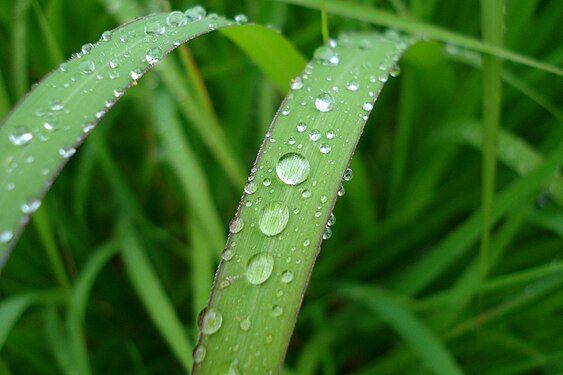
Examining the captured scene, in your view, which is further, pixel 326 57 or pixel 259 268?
pixel 326 57

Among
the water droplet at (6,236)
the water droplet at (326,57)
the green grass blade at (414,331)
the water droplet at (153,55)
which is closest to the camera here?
the water droplet at (6,236)

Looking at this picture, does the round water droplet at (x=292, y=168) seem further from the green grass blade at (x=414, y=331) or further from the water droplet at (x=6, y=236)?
the green grass blade at (x=414, y=331)

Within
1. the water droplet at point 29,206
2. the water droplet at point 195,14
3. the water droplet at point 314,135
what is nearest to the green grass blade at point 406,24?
the water droplet at point 195,14

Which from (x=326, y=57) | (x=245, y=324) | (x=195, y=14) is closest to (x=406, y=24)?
(x=326, y=57)

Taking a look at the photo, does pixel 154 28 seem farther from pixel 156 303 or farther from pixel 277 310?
pixel 156 303

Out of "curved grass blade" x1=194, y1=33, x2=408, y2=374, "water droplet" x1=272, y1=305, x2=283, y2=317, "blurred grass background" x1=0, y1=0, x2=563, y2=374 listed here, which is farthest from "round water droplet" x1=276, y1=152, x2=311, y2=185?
"blurred grass background" x1=0, y1=0, x2=563, y2=374

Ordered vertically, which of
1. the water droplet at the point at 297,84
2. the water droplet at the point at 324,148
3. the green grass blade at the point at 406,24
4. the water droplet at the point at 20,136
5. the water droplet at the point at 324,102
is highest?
the green grass blade at the point at 406,24
